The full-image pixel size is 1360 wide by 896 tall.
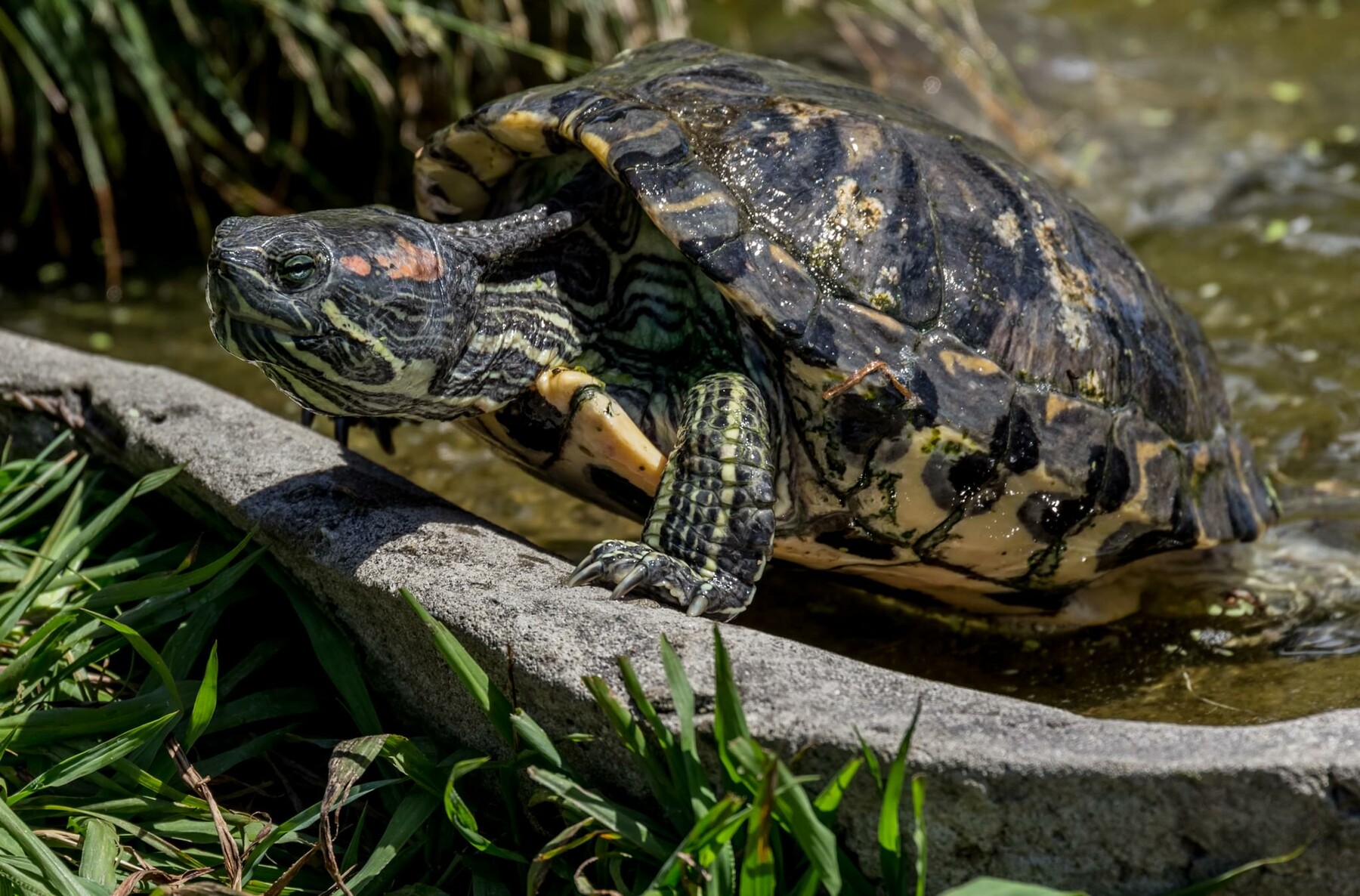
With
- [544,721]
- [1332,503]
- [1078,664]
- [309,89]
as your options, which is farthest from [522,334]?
[309,89]

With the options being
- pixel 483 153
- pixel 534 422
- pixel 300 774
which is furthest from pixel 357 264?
pixel 300 774

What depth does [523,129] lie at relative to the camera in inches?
144

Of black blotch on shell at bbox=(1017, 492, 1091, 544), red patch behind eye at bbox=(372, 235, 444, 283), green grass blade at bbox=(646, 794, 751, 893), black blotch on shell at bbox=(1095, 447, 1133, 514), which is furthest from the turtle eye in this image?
black blotch on shell at bbox=(1095, 447, 1133, 514)

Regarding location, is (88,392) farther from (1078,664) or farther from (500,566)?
(1078,664)

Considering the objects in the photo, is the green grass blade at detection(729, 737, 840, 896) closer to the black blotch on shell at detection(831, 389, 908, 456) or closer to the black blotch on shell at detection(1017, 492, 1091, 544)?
the black blotch on shell at detection(831, 389, 908, 456)

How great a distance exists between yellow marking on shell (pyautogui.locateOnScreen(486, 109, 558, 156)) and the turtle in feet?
0.04

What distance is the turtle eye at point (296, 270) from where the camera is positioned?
2998mm

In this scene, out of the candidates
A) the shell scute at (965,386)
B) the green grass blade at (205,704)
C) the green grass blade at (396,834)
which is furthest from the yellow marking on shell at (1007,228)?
the green grass blade at (205,704)

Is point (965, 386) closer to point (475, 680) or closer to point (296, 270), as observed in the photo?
point (475, 680)

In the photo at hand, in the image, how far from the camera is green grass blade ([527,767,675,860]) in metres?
2.47

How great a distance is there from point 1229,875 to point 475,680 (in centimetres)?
145

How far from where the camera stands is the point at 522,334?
351 cm

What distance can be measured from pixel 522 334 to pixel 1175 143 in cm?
540

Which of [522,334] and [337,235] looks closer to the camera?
[337,235]
